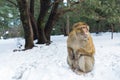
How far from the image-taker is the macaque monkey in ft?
23.5

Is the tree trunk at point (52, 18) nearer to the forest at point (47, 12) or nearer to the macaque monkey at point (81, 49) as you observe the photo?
the forest at point (47, 12)

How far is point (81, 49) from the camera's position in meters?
7.21

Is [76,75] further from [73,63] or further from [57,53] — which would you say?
[57,53]

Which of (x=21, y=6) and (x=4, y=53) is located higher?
(x=21, y=6)

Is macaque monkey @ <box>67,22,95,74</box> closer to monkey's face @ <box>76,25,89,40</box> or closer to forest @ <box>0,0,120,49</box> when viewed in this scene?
monkey's face @ <box>76,25,89,40</box>

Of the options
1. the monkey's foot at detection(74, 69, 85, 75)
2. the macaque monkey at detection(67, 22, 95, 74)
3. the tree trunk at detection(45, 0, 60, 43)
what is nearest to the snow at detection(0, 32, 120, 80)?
the monkey's foot at detection(74, 69, 85, 75)

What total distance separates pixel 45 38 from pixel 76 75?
15.6 ft

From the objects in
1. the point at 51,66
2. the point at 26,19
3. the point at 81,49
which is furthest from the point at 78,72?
the point at 26,19

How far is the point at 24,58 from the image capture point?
8.61m

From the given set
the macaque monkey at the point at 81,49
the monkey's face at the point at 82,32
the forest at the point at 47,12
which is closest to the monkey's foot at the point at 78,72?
the macaque monkey at the point at 81,49

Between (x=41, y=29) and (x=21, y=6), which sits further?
(x=41, y=29)

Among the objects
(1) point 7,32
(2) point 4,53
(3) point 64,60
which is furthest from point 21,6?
(1) point 7,32

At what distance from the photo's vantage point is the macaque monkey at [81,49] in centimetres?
716

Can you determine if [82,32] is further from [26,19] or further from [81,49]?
[26,19]
